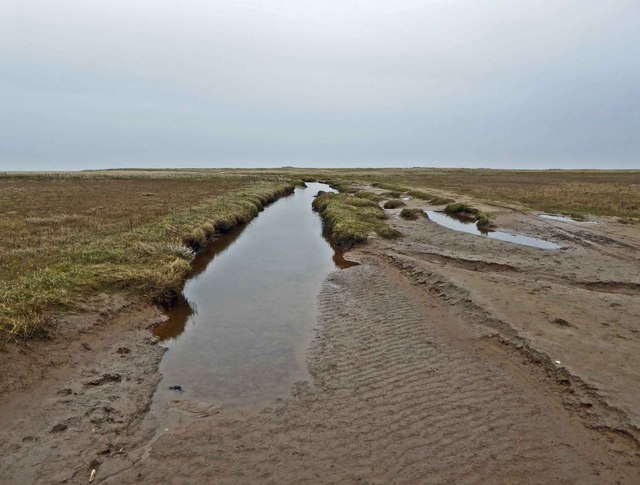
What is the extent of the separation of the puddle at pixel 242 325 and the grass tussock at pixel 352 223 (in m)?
1.30

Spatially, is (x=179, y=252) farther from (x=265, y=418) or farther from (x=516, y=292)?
(x=516, y=292)

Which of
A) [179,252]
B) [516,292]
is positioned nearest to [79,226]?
[179,252]

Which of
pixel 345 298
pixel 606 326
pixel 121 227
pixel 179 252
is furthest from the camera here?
pixel 121 227

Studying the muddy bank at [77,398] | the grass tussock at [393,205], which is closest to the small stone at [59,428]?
the muddy bank at [77,398]

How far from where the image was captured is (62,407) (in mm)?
8102

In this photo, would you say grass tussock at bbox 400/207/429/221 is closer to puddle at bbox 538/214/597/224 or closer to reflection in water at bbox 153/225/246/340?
puddle at bbox 538/214/597/224

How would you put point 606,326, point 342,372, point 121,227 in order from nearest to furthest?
point 342,372 → point 606,326 → point 121,227

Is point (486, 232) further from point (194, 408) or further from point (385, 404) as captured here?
point (194, 408)

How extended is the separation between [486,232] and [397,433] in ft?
78.0

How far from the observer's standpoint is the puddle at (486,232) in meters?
24.2

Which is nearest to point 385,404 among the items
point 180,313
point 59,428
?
point 59,428

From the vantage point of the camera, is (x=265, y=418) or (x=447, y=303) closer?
(x=265, y=418)

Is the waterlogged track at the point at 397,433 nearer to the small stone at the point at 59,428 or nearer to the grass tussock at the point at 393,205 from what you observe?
the small stone at the point at 59,428

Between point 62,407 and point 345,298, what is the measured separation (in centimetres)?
939
